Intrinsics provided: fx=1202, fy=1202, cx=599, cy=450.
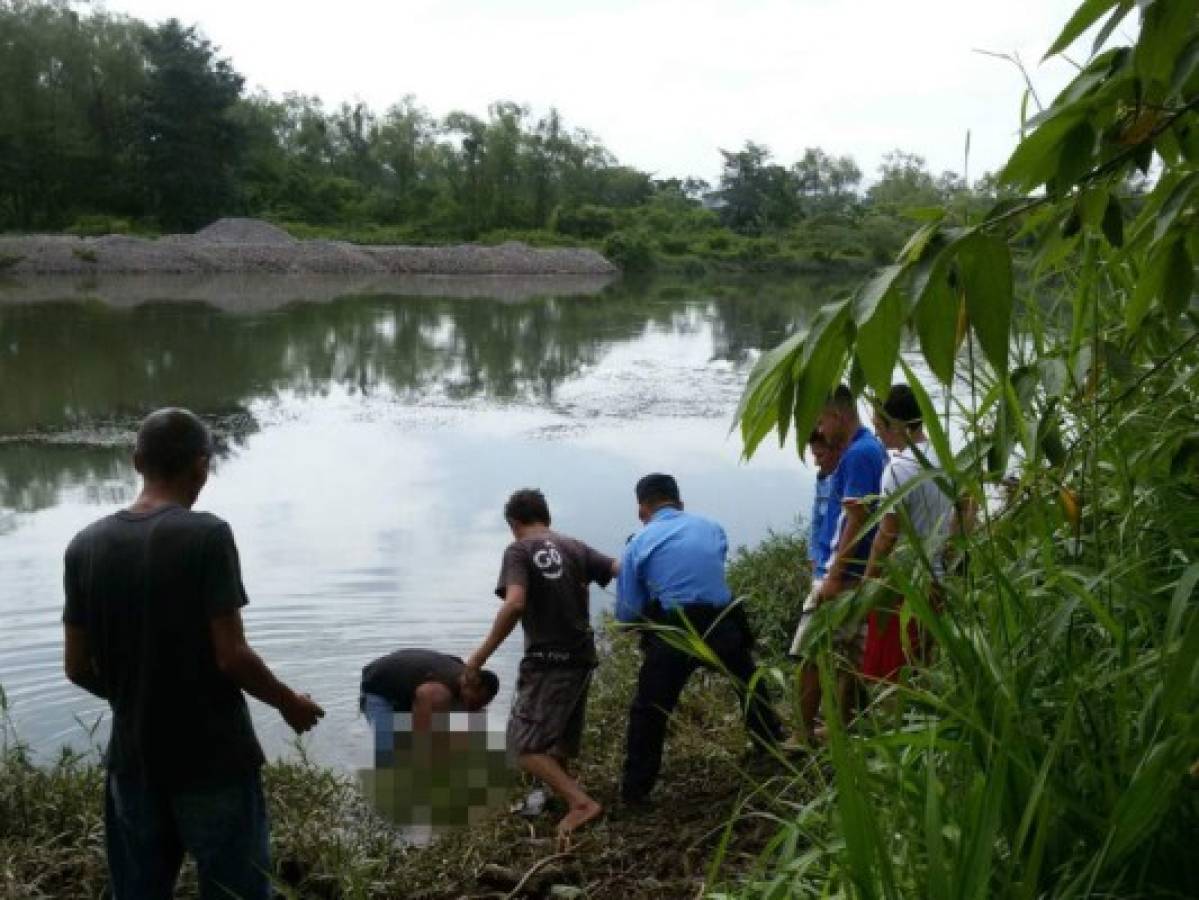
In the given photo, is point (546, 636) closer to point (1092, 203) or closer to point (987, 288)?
point (1092, 203)

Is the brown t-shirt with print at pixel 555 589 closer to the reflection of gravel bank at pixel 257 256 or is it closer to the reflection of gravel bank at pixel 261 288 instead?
the reflection of gravel bank at pixel 261 288

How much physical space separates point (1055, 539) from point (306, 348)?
22855 millimetres

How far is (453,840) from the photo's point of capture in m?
4.32

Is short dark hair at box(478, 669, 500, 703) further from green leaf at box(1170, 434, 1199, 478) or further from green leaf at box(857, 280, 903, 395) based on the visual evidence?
green leaf at box(857, 280, 903, 395)

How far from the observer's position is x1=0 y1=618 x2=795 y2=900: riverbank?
371cm

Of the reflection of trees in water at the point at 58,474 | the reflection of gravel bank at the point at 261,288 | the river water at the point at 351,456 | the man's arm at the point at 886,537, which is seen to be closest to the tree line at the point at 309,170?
the reflection of gravel bank at the point at 261,288

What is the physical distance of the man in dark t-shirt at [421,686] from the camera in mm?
4750

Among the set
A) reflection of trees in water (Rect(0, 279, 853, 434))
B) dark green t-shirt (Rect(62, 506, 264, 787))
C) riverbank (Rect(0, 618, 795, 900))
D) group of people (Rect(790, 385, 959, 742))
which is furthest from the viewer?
reflection of trees in water (Rect(0, 279, 853, 434))

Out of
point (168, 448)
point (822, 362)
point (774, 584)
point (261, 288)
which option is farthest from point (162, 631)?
point (261, 288)

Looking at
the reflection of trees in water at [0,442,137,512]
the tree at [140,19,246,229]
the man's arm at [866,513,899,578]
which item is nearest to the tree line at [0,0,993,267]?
the tree at [140,19,246,229]

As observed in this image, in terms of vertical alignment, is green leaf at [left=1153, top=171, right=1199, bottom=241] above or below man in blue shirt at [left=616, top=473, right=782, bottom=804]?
above

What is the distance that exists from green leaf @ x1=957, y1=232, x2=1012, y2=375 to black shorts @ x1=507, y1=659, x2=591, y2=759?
3632 mm

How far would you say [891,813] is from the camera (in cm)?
186

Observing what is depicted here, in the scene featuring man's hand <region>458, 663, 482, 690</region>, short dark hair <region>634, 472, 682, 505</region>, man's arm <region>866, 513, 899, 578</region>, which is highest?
man's arm <region>866, 513, 899, 578</region>
